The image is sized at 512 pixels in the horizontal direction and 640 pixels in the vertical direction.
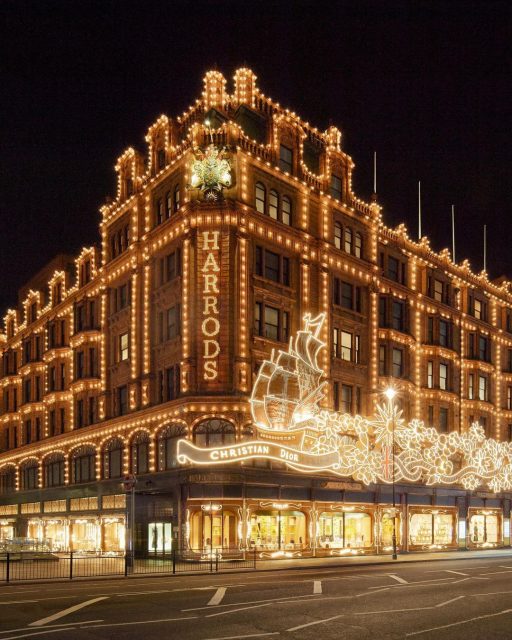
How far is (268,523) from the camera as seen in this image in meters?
41.9

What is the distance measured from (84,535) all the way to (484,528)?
3091cm

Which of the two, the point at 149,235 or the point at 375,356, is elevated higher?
the point at 149,235

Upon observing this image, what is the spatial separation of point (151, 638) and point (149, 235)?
35.2 m

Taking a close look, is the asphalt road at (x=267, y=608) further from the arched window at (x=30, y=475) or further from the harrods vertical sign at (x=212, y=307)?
the arched window at (x=30, y=475)

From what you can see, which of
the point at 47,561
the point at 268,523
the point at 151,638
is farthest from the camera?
the point at 268,523

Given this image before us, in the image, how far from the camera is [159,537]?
4275 centimetres

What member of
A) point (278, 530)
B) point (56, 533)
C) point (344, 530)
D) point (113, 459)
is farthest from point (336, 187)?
point (56, 533)

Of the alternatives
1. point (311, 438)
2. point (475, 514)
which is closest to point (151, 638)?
point (311, 438)

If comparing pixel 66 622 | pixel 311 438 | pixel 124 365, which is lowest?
pixel 66 622

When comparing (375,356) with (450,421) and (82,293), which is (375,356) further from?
(82,293)

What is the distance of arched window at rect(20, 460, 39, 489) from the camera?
62.3 m

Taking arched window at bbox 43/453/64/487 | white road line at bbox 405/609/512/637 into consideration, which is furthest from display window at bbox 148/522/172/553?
white road line at bbox 405/609/512/637

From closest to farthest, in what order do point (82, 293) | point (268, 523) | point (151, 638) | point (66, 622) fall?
point (151, 638), point (66, 622), point (268, 523), point (82, 293)

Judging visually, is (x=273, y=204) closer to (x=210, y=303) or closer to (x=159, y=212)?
(x=159, y=212)
